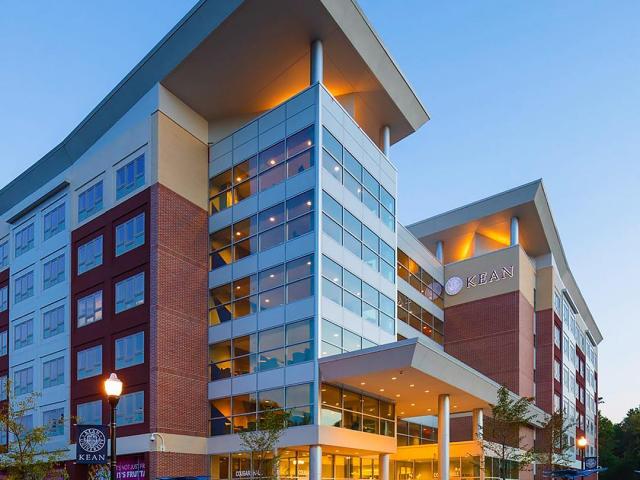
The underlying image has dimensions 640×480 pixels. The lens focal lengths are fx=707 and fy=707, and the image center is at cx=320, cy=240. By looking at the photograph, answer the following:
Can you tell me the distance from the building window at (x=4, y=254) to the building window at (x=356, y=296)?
23.3 m

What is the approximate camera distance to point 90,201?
35719mm

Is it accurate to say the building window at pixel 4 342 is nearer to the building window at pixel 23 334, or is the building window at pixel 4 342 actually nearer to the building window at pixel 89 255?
the building window at pixel 23 334

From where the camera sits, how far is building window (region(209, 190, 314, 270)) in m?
30.3

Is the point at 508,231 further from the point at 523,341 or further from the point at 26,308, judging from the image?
the point at 26,308

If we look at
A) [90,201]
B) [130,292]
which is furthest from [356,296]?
[90,201]

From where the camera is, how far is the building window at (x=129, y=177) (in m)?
32.4

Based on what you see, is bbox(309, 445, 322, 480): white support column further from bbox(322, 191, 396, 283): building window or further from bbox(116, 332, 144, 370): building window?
bbox(322, 191, 396, 283): building window

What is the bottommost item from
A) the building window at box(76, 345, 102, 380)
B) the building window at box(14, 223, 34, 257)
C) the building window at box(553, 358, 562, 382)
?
the building window at box(553, 358, 562, 382)

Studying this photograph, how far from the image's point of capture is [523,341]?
48.2m

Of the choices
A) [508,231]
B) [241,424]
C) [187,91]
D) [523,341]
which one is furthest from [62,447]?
[508,231]

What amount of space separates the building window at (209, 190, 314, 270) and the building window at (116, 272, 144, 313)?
356 cm

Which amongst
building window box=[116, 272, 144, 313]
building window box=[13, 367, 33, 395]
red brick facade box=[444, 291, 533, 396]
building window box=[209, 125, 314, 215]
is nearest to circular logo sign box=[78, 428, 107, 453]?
building window box=[116, 272, 144, 313]

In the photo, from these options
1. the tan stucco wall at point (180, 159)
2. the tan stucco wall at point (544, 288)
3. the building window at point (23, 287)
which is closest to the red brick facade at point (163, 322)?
the tan stucco wall at point (180, 159)

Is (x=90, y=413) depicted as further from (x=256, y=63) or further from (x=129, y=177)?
(x=256, y=63)
